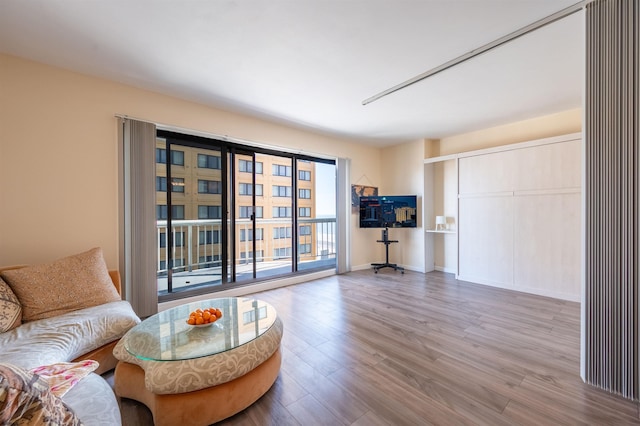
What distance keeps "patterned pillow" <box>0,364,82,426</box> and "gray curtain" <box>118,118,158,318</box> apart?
2.32 meters

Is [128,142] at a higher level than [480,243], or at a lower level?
higher

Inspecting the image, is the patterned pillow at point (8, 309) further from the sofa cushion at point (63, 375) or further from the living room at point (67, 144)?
the sofa cushion at point (63, 375)

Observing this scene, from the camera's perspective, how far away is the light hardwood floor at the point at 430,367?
1536mm

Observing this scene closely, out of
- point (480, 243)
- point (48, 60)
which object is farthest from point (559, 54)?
point (48, 60)

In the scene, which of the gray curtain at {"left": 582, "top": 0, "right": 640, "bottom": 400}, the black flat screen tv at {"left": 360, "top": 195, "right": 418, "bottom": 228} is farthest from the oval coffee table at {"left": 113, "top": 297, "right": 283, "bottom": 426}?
the black flat screen tv at {"left": 360, "top": 195, "right": 418, "bottom": 228}

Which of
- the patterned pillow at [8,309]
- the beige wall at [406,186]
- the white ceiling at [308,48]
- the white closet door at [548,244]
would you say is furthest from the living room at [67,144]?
the beige wall at [406,186]

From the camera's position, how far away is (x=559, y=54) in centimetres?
233

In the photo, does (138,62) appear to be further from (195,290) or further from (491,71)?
(491,71)

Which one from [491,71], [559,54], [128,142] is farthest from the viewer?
[128,142]

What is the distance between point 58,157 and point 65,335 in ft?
5.91

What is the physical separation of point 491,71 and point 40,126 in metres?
4.51

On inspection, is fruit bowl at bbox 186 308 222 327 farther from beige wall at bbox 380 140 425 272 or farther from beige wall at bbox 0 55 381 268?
beige wall at bbox 380 140 425 272

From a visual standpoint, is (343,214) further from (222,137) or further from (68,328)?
(68,328)

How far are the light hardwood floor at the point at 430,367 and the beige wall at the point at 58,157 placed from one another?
1.92m
